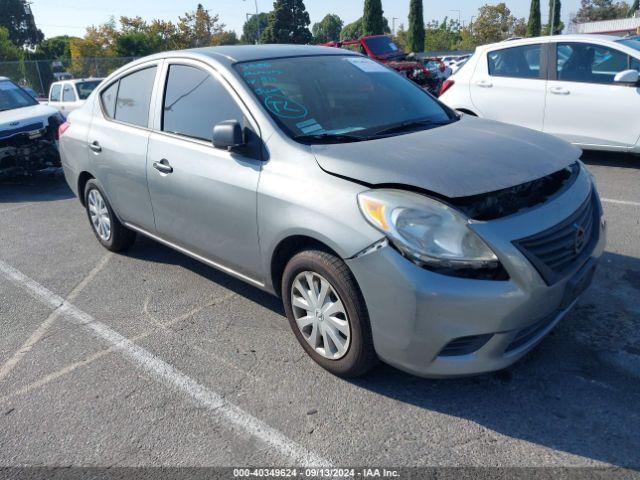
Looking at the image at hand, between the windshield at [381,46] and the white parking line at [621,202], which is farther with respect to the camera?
the windshield at [381,46]

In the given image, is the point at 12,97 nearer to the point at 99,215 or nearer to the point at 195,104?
the point at 99,215

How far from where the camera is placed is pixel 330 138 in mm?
3303

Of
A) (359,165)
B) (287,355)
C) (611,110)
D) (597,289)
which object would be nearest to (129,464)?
(287,355)

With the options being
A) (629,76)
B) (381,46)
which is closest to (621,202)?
(629,76)

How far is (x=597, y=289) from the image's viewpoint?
3891mm

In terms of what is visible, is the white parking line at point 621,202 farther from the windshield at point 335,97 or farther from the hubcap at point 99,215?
the hubcap at point 99,215

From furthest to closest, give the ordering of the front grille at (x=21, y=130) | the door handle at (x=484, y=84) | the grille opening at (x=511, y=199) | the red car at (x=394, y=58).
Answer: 1. the red car at (x=394, y=58)
2. the front grille at (x=21, y=130)
3. the door handle at (x=484, y=84)
4. the grille opening at (x=511, y=199)

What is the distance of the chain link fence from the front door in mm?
28860

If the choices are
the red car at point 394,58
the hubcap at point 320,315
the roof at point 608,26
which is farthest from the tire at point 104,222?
the roof at point 608,26

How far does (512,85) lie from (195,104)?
5.11 meters

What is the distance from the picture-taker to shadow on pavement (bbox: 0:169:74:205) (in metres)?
8.08

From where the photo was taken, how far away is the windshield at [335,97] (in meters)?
3.43

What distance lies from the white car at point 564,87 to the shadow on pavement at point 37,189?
5.87 meters

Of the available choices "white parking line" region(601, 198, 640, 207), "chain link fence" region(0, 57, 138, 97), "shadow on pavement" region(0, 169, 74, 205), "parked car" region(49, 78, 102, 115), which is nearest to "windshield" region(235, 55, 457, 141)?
"white parking line" region(601, 198, 640, 207)
